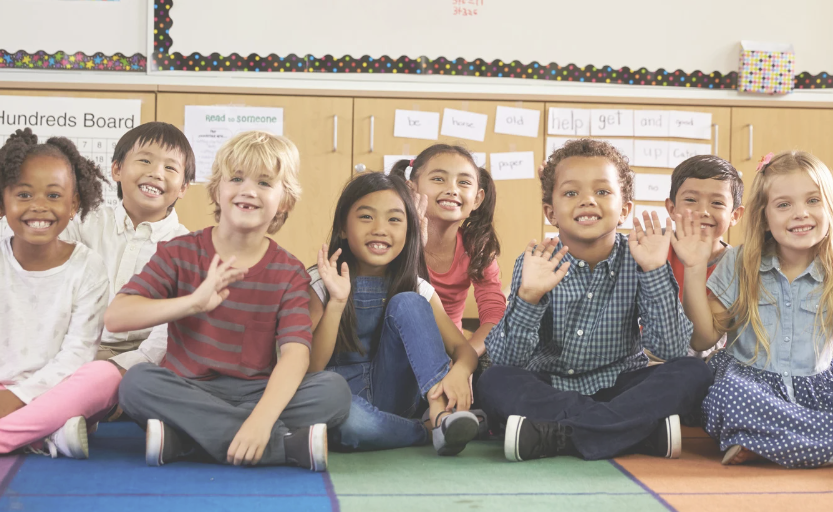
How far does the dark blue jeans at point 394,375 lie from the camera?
1.56 metres

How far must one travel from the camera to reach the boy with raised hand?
1.39 m

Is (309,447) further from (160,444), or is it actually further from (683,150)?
(683,150)

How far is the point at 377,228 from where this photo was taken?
1.76 meters

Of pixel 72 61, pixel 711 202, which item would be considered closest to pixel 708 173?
pixel 711 202

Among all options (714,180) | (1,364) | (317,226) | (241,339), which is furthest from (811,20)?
(1,364)

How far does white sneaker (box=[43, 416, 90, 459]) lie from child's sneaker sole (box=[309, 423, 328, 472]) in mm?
412

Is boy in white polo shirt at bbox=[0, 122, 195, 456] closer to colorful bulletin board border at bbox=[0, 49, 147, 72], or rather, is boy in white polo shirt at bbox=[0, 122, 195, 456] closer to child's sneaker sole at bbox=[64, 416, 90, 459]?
child's sneaker sole at bbox=[64, 416, 90, 459]

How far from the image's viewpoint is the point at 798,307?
1.64m

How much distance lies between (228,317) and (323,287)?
0.25 metres

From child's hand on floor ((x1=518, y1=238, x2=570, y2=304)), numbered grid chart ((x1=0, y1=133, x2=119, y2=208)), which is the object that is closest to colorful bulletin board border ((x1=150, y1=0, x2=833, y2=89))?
numbered grid chart ((x1=0, y1=133, x2=119, y2=208))

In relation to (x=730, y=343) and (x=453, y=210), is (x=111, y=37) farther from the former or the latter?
(x=730, y=343)

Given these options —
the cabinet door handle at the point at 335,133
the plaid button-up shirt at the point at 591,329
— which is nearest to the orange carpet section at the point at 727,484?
the plaid button-up shirt at the point at 591,329

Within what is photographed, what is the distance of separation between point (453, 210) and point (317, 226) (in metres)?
0.81

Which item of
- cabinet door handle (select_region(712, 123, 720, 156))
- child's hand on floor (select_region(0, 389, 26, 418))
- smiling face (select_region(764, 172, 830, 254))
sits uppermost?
cabinet door handle (select_region(712, 123, 720, 156))
